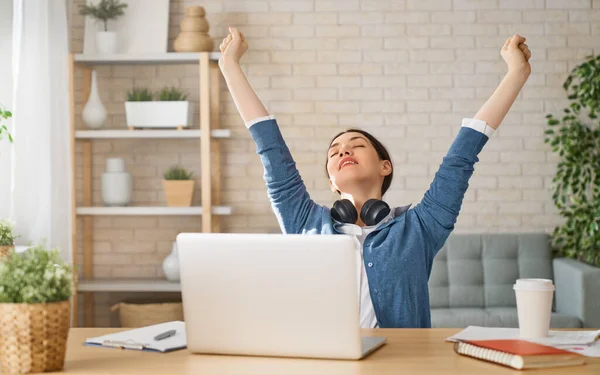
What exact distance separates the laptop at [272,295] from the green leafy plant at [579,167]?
122 inches

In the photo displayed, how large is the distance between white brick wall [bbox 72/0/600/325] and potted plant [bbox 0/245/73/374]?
3.31 metres

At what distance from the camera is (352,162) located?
7.13 feet

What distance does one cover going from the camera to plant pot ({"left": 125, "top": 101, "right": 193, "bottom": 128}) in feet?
14.6

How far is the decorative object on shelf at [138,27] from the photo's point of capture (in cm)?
459

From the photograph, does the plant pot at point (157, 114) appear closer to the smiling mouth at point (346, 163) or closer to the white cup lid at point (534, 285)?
the smiling mouth at point (346, 163)

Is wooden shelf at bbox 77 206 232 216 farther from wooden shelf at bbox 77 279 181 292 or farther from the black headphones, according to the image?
the black headphones

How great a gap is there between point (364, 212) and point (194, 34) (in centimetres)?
257

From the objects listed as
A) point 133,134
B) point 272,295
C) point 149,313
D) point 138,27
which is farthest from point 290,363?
point 138,27

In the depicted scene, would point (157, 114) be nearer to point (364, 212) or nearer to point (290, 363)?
point (364, 212)


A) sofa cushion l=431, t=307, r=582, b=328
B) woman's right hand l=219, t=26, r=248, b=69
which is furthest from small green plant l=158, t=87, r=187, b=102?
woman's right hand l=219, t=26, r=248, b=69

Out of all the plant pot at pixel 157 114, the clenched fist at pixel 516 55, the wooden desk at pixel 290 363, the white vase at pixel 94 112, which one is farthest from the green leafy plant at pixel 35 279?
the white vase at pixel 94 112

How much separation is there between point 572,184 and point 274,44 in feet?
5.98

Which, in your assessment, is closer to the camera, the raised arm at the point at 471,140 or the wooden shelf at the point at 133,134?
the raised arm at the point at 471,140

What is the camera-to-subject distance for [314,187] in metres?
4.73
